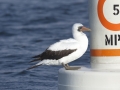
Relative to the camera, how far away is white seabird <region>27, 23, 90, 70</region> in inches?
264

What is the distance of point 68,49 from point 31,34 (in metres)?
10.4

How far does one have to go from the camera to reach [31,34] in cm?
1719

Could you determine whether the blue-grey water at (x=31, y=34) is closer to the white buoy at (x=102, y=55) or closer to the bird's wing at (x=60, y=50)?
the bird's wing at (x=60, y=50)

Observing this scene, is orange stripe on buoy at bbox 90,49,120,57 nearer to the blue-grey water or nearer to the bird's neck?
the bird's neck

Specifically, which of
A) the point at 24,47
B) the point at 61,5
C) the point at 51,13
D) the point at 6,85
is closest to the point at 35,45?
the point at 24,47

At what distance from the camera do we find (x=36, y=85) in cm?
1007

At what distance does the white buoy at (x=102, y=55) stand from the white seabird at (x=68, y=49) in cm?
16

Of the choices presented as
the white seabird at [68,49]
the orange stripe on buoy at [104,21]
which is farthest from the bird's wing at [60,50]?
the orange stripe on buoy at [104,21]

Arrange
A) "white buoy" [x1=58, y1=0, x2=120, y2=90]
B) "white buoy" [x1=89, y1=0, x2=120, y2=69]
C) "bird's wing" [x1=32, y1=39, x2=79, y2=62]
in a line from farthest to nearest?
1. "bird's wing" [x1=32, y1=39, x2=79, y2=62]
2. "white buoy" [x1=89, y1=0, x2=120, y2=69]
3. "white buoy" [x1=58, y1=0, x2=120, y2=90]

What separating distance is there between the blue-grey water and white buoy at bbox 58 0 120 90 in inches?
127

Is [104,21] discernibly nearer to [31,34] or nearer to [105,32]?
[105,32]

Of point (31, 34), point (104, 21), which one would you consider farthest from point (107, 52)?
point (31, 34)

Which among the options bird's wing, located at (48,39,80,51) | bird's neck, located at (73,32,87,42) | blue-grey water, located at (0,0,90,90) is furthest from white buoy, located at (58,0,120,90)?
blue-grey water, located at (0,0,90,90)

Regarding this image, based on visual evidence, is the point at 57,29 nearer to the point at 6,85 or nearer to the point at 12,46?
the point at 12,46
